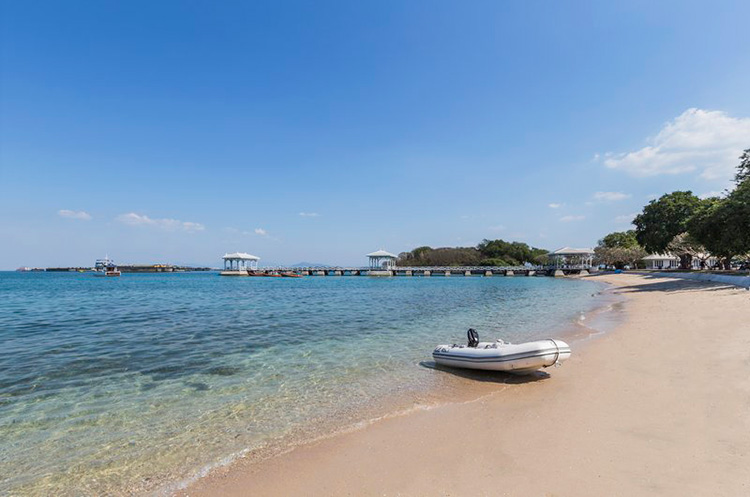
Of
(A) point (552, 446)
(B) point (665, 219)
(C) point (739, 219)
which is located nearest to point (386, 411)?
(A) point (552, 446)

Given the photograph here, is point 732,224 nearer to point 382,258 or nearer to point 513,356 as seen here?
point 513,356

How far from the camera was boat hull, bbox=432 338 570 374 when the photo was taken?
7.20m

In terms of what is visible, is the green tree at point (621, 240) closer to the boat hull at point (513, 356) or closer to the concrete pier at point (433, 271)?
the concrete pier at point (433, 271)

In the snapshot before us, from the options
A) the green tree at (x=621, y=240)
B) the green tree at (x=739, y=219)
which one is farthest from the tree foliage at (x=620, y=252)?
the green tree at (x=739, y=219)

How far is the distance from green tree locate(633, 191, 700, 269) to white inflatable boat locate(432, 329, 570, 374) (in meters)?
53.6

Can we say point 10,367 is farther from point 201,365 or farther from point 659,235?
point 659,235

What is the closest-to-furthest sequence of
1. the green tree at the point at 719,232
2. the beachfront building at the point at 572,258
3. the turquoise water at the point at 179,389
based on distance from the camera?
the turquoise water at the point at 179,389 → the green tree at the point at 719,232 → the beachfront building at the point at 572,258

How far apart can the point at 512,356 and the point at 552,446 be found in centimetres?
315

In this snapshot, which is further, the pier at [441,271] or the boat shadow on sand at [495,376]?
the pier at [441,271]

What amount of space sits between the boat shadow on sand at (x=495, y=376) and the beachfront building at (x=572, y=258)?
74.8 m

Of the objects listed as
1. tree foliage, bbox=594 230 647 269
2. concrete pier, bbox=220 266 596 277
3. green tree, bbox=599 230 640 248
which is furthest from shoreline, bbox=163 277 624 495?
green tree, bbox=599 230 640 248

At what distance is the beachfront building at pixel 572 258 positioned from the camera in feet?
240

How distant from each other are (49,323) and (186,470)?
52.6ft

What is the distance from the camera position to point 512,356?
24.1ft
